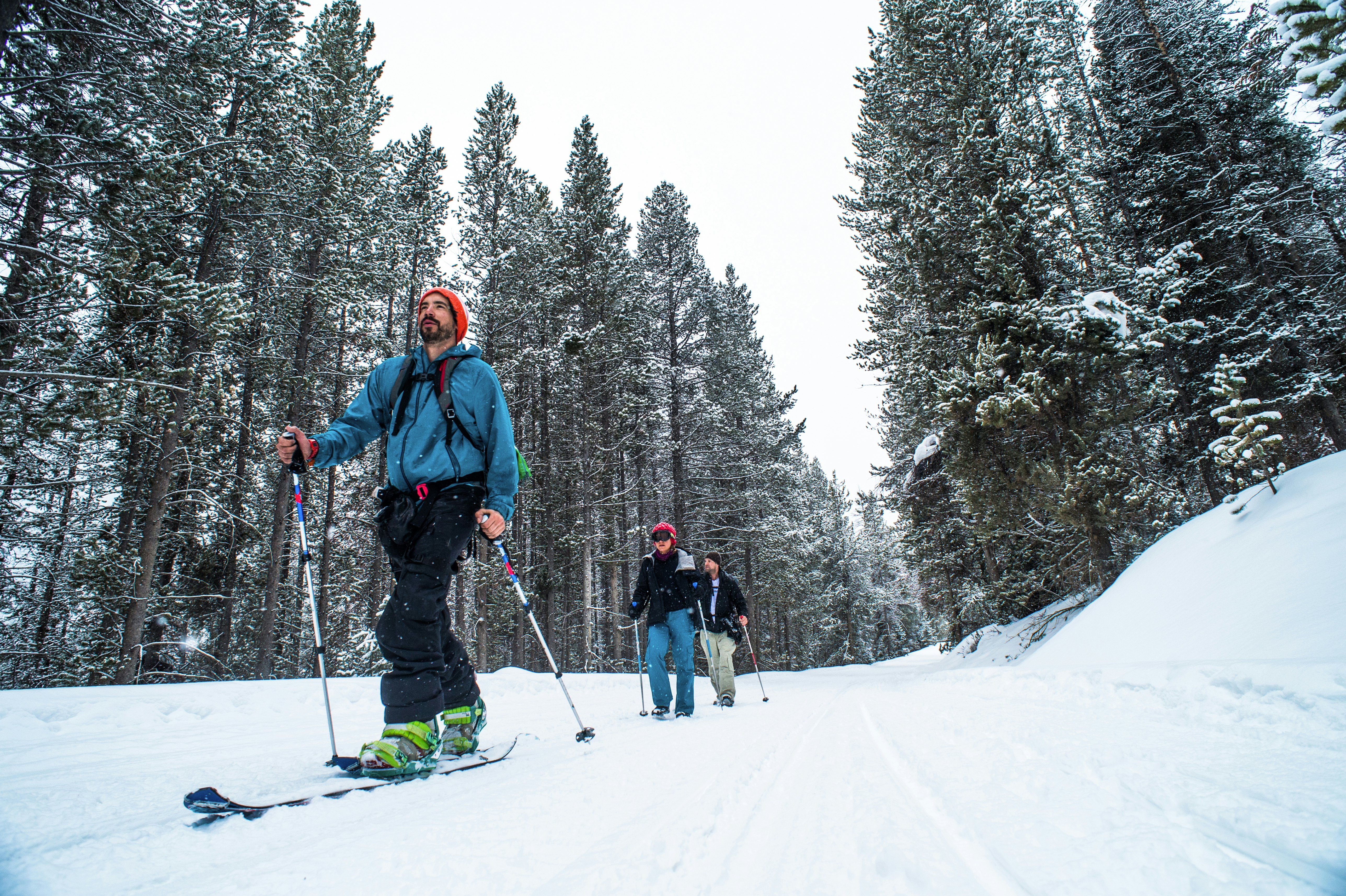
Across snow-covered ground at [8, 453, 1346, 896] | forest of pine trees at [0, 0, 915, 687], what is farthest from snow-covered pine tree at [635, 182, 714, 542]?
snow-covered ground at [8, 453, 1346, 896]

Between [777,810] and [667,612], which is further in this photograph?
[667,612]

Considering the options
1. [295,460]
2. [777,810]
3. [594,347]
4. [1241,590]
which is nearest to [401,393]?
[295,460]

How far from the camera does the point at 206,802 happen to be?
5.62 ft

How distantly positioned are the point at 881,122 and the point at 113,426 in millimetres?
15447

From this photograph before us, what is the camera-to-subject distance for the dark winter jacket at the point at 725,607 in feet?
25.6

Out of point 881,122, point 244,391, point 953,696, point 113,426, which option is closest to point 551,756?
point 953,696

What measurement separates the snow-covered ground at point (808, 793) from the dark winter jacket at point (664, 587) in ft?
4.08

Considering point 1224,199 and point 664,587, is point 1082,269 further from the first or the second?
point 664,587

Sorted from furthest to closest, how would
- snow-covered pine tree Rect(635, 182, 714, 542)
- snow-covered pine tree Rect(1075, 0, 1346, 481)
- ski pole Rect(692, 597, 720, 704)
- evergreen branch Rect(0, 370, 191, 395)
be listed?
1. snow-covered pine tree Rect(635, 182, 714, 542)
2. snow-covered pine tree Rect(1075, 0, 1346, 481)
3. ski pole Rect(692, 597, 720, 704)
4. evergreen branch Rect(0, 370, 191, 395)

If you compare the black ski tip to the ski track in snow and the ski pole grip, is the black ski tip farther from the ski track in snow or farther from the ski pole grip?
the ski pole grip

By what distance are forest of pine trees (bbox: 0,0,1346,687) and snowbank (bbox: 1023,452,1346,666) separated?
0.80m

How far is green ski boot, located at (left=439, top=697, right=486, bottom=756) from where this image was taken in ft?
9.57

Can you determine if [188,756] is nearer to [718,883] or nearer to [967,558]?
[718,883]

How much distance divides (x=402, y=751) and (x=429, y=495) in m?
1.11
